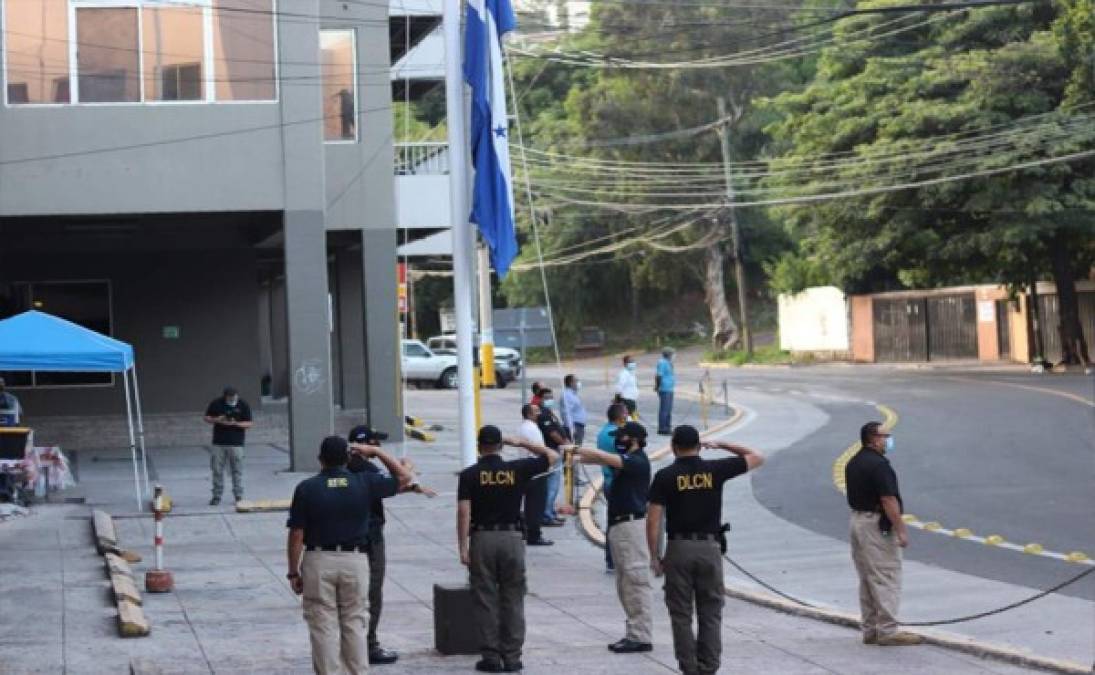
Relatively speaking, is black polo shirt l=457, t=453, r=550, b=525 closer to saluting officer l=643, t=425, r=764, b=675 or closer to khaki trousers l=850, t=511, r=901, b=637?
saluting officer l=643, t=425, r=764, b=675

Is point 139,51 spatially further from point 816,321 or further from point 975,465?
point 816,321

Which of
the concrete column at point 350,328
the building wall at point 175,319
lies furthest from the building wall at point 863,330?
the building wall at point 175,319

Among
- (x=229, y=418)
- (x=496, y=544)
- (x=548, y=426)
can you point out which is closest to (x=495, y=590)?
(x=496, y=544)

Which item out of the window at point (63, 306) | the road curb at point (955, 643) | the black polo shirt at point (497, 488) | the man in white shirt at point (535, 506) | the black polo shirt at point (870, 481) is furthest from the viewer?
the window at point (63, 306)

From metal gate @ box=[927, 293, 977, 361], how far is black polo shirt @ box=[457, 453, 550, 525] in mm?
48248

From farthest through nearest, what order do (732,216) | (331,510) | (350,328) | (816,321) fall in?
(732,216) < (816,321) < (350,328) < (331,510)

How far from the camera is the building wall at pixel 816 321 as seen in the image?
6431 centimetres

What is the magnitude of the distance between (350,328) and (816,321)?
33977 mm

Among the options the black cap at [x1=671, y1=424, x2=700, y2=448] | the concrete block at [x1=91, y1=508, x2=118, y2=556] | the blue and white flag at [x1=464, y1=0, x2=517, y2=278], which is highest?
the blue and white flag at [x1=464, y1=0, x2=517, y2=278]

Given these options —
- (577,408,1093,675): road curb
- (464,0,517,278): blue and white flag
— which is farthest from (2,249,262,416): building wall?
(464,0,517,278): blue and white flag

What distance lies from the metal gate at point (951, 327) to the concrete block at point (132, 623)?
47724 mm

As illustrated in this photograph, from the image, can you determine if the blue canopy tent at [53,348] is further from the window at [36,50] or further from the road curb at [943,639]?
the road curb at [943,639]

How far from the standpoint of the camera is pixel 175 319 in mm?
31719

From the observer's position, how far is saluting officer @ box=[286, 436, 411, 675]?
10.2 meters
